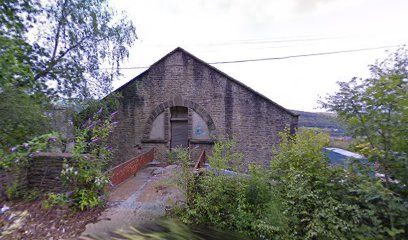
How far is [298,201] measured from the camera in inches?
158

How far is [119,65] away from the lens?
9.70 meters

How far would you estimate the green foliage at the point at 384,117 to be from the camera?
9.42 feet

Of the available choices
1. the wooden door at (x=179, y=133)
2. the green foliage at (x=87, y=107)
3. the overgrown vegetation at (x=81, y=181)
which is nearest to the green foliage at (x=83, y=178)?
the overgrown vegetation at (x=81, y=181)

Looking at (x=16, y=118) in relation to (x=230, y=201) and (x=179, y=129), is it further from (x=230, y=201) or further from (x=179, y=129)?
(x=179, y=129)

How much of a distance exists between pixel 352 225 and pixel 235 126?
800cm

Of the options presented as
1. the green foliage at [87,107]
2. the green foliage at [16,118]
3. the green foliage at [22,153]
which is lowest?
the green foliage at [22,153]

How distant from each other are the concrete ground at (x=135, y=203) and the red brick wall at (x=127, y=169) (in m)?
0.24

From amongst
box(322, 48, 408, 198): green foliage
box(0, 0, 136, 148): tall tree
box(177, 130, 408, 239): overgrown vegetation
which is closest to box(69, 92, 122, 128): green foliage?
box(0, 0, 136, 148): tall tree

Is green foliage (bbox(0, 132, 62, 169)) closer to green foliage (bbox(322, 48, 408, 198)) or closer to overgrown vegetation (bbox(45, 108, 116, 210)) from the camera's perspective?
overgrown vegetation (bbox(45, 108, 116, 210))

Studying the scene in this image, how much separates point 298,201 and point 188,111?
27.2 feet

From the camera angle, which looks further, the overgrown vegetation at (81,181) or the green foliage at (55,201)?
the overgrown vegetation at (81,181)

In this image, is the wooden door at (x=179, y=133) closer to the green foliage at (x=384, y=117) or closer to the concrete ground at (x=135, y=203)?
the concrete ground at (x=135, y=203)

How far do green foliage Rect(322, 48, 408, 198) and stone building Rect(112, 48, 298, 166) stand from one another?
766cm

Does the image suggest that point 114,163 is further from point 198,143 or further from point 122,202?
point 122,202
